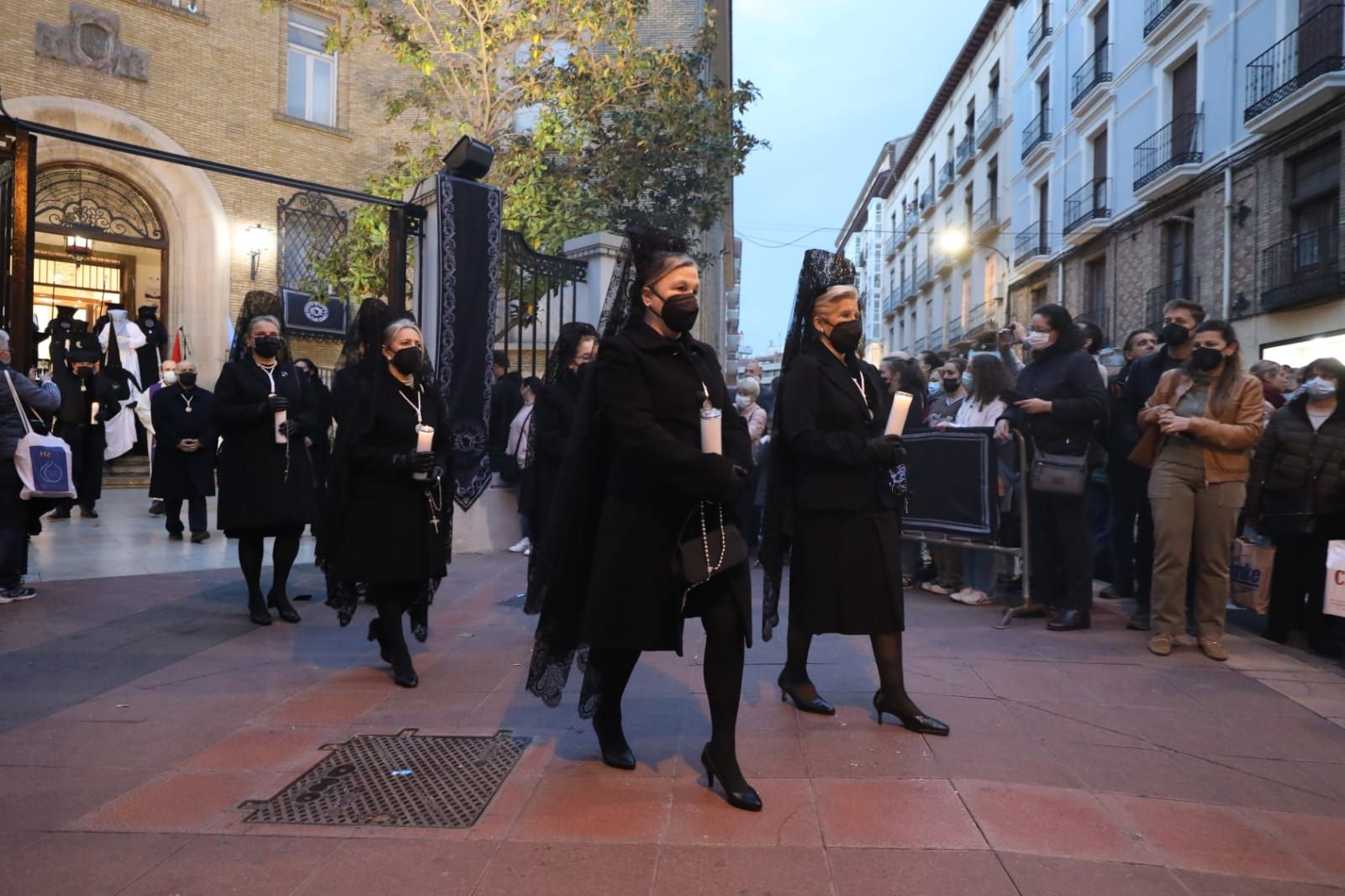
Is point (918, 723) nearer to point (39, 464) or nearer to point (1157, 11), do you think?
point (39, 464)

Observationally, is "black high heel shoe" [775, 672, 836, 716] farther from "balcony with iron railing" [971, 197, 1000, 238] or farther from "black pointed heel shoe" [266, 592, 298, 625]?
"balcony with iron railing" [971, 197, 1000, 238]

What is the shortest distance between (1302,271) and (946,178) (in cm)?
2635

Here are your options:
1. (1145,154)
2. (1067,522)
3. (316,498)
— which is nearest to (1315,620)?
(1067,522)

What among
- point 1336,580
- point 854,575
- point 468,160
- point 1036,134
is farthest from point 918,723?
point 1036,134

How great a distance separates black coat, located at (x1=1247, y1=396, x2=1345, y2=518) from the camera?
19.3 ft

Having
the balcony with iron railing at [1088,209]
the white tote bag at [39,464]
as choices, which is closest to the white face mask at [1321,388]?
the white tote bag at [39,464]

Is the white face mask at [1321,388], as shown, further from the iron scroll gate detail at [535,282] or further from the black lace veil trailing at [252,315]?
the black lace veil trailing at [252,315]

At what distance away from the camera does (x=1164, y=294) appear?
2300 centimetres

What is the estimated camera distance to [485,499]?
32.6 ft

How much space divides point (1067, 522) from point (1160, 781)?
294 cm

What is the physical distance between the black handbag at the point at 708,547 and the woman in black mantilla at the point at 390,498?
75.5 inches

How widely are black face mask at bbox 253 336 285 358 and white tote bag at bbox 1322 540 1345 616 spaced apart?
6284 millimetres

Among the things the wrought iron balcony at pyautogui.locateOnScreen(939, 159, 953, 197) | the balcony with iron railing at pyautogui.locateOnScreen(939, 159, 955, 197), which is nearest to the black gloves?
the balcony with iron railing at pyautogui.locateOnScreen(939, 159, 955, 197)

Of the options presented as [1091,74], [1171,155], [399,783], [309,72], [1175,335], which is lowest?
[399,783]
